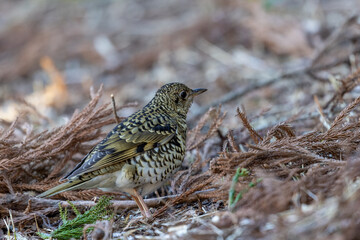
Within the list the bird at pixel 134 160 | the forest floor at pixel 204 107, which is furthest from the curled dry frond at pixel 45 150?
the bird at pixel 134 160

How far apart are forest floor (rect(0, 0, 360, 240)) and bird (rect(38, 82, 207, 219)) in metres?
0.19

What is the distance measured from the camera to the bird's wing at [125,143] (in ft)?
12.2

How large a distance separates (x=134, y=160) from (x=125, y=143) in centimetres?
16

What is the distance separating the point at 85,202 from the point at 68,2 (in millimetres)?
10832

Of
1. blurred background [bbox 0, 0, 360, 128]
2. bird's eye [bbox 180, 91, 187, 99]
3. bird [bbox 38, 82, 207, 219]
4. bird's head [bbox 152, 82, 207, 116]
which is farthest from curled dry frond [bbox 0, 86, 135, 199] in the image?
blurred background [bbox 0, 0, 360, 128]

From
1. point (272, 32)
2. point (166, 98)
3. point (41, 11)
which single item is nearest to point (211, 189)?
point (166, 98)

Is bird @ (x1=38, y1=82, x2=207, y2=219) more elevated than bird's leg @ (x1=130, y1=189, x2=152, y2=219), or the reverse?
bird @ (x1=38, y1=82, x2=207, y2=219)

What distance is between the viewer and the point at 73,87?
9.05m

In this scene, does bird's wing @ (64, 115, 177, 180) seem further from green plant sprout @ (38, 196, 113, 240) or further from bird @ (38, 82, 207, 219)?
green plant sprout @ (38, 196, 113, 240)

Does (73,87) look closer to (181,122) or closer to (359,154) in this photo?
(181,122)

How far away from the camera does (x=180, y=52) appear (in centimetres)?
954

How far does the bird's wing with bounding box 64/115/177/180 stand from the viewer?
12.2ft

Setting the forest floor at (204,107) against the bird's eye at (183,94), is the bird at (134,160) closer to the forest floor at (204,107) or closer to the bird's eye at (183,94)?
the forest floor at (204,107)

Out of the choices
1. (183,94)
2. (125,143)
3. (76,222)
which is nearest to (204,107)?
(183,94)
